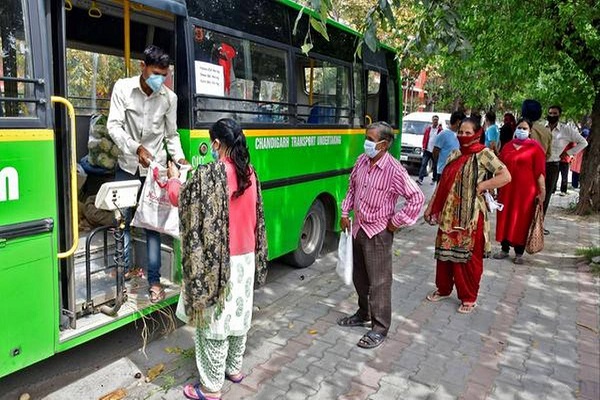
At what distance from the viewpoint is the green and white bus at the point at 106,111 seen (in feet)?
8.57

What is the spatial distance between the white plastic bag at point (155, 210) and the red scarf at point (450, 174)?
238 cm

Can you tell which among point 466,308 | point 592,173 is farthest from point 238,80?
point 592,173

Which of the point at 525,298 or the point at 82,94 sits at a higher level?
the point at 82,94

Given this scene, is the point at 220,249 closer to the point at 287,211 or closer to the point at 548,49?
the point at 287,211

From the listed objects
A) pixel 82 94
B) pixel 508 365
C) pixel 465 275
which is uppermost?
pixel 82 94

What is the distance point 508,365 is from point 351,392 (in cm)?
128

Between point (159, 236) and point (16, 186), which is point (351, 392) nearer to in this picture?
point (159, 236)

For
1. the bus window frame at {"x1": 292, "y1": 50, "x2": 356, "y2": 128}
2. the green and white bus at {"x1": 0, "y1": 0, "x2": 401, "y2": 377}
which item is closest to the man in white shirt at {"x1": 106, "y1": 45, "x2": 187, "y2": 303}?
the green and white bus at {"x1": 0, "y1": 0, "x2": 401, "y2": 377}

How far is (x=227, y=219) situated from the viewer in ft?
9.15

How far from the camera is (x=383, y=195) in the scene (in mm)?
3699

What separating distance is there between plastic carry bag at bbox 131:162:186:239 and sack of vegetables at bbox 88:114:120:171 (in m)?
1.07

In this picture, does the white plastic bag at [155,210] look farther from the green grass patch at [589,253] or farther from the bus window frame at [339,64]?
the green grass patch at [589,253]

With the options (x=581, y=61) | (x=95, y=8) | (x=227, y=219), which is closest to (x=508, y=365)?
(x=227, y=219)

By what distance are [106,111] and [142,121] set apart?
2.02 m
